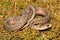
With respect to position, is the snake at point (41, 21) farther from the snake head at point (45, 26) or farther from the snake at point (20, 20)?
the snake at point (20, 20)

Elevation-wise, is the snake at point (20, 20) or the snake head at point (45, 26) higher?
the snake at point (20, 20)

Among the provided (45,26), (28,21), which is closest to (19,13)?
(28,21)

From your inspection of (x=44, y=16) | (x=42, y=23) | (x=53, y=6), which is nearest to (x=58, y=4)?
(x=53, y=6)

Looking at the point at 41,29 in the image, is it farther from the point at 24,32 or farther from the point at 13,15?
the point at 13,15

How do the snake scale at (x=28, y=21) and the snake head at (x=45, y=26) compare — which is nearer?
the snake head at (x=45, y=26)

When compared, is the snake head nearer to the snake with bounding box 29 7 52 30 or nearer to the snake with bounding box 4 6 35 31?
the snake with bounding box 29 7 52 30

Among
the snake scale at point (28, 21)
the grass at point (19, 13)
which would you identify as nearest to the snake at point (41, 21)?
the snake scale at point (28, 21)

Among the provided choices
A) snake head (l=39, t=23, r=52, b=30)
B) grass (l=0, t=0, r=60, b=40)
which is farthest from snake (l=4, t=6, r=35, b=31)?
snake head (l=39, t=23, r=52, b=30)

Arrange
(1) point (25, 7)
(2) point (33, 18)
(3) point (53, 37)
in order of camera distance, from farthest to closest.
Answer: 1. (1) point (25, 7)
2. (2) point (33, 18)
3. (3) point (53, 37)

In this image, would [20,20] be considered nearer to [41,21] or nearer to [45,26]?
[41,21]
